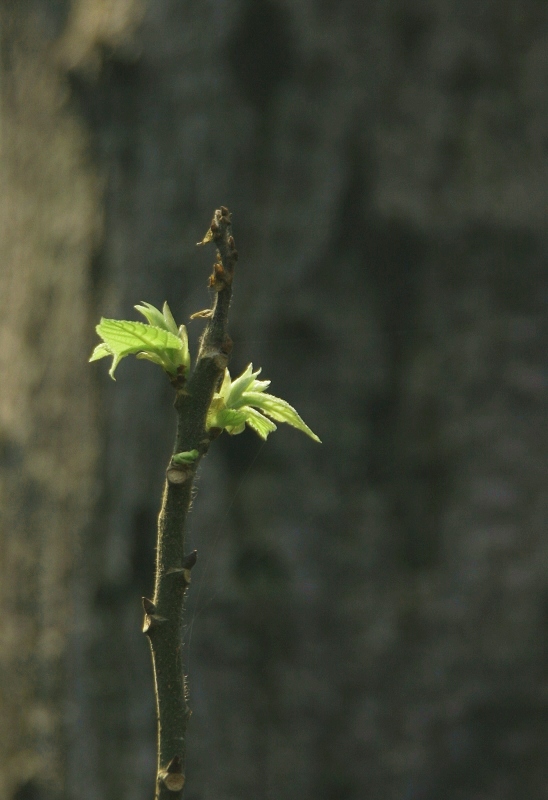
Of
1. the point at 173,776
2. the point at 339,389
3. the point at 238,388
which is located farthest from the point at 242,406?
the point at 339,389

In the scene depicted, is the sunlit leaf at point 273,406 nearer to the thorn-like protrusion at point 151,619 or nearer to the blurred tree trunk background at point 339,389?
the thorn-like protrusion at point 151,619

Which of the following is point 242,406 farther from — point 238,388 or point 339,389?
point 339,389

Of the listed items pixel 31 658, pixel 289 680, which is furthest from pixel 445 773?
pixel 31 658

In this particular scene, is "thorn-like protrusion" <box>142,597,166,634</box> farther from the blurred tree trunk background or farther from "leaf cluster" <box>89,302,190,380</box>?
the blurred tree trunk background

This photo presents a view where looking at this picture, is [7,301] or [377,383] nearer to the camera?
[377,383]

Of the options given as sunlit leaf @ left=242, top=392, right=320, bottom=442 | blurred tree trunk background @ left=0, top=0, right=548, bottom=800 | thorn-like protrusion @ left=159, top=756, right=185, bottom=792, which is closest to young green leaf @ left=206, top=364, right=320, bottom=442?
sunlit leaf @ left=242, top=392, right=320, bottom=442

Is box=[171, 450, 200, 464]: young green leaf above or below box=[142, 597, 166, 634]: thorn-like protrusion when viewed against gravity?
above

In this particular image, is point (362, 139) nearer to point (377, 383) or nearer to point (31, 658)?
point (377, 383)

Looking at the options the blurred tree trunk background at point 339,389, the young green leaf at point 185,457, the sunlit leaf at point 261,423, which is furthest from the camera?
the blurred tree trunk background at point 339,389

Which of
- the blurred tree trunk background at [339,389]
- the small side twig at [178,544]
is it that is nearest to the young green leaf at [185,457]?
the small side twig at [178,544]
